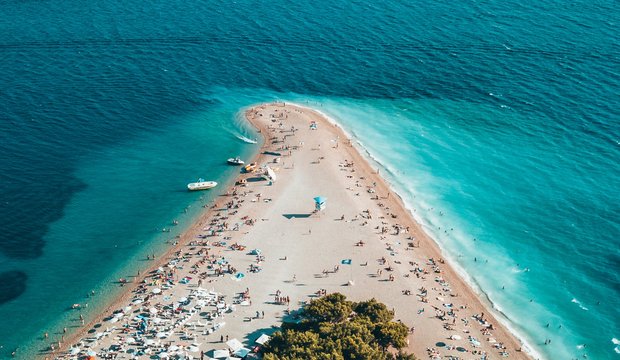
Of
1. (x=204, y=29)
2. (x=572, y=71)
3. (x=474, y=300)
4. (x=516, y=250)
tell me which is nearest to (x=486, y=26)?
(x=572, y=71)

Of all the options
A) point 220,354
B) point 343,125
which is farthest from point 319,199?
point 220,354

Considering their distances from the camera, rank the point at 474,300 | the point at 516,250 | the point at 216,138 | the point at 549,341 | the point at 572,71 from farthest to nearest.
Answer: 1. the point at 572,71
2. the point at 216,138
3. the point at 516,250
4. the point at 474,300
5. the point at 549,341

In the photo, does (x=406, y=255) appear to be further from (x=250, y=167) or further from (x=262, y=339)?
(x=250, y=167)

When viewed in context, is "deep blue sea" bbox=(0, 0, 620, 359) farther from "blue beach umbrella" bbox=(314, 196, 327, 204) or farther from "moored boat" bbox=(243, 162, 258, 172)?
"blue beach umbrella" bbox=(314, 196, 327, 204)

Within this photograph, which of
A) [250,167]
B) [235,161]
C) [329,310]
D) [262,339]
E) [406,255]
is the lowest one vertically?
[262,339]

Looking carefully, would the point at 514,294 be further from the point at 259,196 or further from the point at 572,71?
the point at 572,71

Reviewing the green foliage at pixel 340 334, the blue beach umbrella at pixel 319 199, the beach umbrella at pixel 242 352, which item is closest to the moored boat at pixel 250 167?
the blue beach umbrella at pixel 319 199
